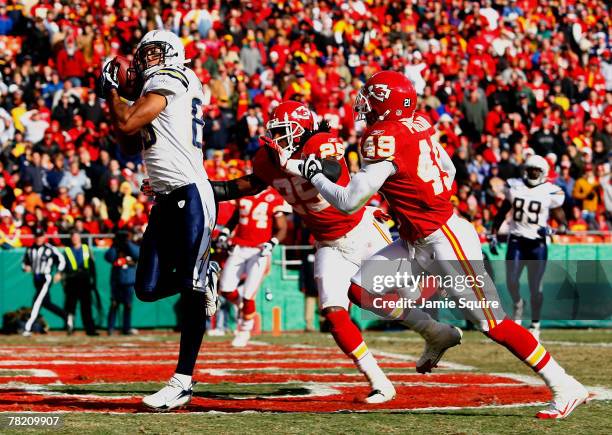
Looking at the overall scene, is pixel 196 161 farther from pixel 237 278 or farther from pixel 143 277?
pixel 237 278

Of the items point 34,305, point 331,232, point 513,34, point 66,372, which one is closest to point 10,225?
point 34,305

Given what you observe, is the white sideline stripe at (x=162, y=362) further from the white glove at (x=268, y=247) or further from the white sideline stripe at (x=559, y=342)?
the white sideline stripe at (x=559, y=342)

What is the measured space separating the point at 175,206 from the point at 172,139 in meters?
0.37

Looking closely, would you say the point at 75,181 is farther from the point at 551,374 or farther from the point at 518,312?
the point at 551,374

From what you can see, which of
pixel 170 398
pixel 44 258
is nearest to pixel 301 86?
pixel 44 258

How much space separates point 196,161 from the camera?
21.0 ft

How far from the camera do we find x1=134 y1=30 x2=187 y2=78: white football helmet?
6.39m

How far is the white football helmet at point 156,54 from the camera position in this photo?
6.39m

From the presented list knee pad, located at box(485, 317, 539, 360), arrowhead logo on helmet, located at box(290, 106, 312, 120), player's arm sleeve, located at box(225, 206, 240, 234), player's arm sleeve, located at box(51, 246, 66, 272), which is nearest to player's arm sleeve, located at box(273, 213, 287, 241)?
player's arm sleeve, located at box(225, 206, 240, 234)

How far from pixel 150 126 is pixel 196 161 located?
1.05 feet

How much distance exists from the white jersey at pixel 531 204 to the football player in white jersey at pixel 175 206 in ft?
24.4

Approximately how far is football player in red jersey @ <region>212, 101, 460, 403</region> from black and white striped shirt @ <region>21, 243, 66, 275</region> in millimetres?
7670

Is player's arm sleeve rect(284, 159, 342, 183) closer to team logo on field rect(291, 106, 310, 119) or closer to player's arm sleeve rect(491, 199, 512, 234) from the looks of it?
team logo on field rect(291, 106, 310, 119)

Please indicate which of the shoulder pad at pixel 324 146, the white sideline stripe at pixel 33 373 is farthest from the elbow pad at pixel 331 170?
the white sideline stripe at pixel 33 373
